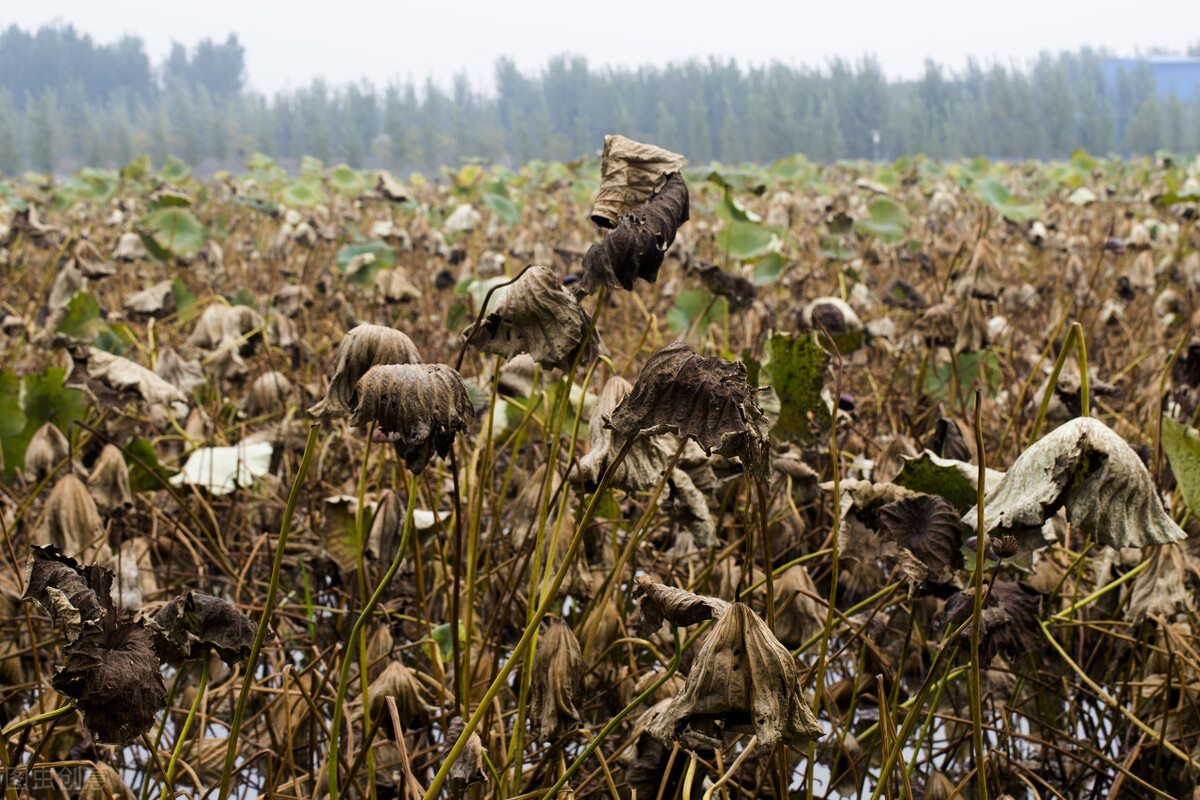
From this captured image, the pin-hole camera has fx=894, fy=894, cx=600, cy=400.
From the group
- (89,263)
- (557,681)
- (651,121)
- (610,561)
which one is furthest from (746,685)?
(651,121)

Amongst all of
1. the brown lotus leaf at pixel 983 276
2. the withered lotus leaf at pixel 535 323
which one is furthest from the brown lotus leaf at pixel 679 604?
the brown lotus leaf at pixel 983 276

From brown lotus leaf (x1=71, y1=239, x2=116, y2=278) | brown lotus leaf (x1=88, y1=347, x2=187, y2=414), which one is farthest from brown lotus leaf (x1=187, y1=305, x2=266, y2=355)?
brown lotus leaf (x1=88, y1=347, x2=187, y2=414)

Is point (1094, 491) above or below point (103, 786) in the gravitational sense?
above

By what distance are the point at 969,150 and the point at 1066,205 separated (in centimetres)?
3349

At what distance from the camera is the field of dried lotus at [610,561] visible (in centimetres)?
72

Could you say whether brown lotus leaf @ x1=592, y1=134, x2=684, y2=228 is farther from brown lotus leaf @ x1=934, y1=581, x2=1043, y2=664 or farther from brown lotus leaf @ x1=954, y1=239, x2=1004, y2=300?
brown lotus leaf @ x1=954, y1=239, x2=1004, y2=300

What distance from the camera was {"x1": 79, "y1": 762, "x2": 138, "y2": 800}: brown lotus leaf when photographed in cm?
94

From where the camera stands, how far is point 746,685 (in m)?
0.66

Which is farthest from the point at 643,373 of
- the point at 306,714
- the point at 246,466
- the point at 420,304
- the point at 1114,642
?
the point at 420,304

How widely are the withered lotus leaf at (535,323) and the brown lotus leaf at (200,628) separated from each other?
1.07ft

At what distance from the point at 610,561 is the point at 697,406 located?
42.4 inches

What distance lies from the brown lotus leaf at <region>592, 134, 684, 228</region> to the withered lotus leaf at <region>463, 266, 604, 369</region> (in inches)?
3.2

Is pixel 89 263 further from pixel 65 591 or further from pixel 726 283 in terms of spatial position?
pixel 65 591

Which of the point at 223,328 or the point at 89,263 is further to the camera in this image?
the point at 89,263
